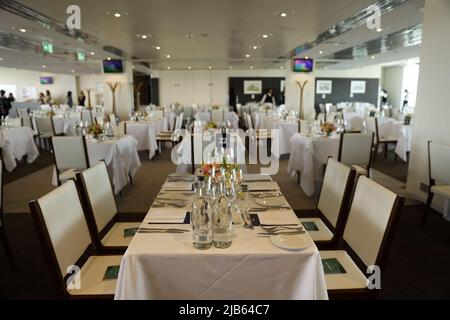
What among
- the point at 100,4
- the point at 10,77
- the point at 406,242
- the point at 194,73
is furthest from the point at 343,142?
the point at 10,77

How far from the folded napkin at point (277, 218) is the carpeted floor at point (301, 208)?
1.12 meters

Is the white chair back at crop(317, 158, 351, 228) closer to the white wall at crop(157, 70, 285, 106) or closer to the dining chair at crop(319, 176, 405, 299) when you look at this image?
the dining chair at crop(319, 176, 405, 299)

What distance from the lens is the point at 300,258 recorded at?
5.30 ft

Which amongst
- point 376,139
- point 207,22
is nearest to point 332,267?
point 376,139

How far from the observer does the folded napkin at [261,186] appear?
8.56ft

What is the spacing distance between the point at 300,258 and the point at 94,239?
4.40 feet

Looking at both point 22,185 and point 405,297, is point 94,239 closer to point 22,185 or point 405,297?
point 405,297

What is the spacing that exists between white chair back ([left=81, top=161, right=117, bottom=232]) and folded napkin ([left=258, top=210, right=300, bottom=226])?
1119mm

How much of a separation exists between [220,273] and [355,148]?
3732 mm

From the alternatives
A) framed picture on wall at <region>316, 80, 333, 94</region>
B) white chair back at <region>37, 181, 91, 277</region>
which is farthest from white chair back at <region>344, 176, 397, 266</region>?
framed picture on wall at <region>316, 80, 333, 94</region>

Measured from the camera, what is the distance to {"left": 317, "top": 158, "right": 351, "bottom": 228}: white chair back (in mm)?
2371

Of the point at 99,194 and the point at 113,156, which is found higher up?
the point at 99,194

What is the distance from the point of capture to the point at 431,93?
4.53 m

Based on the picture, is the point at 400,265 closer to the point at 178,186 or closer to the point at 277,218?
the point at 277,218
